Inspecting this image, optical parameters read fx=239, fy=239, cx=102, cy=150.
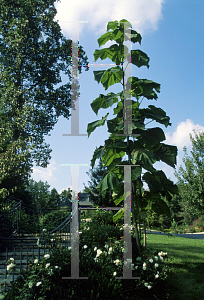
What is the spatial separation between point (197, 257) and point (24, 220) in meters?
6.89

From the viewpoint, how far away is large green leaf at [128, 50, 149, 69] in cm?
464

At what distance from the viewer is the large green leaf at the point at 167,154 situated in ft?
14.7

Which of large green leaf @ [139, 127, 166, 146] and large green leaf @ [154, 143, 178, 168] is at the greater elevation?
large green leaf @ [139, 127, 166, 146]

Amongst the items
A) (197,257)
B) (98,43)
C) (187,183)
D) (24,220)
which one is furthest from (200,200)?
(98,43)

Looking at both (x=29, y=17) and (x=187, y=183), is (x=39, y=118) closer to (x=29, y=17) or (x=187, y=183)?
(x=29, y=17)

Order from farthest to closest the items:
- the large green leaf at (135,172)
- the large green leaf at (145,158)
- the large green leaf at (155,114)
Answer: the large green leaf at (155,114) → the large green leaf at (135,172) → the large green leaf at (145,158)

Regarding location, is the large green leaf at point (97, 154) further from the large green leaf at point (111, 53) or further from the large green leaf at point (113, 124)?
the large green leaf at point (111, 53)

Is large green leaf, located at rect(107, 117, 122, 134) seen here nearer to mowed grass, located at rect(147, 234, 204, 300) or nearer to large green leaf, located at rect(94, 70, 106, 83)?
large green leaf, located at rect(94, 70, 106, 83)

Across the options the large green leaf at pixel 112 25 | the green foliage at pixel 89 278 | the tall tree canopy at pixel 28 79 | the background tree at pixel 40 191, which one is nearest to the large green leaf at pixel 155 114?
the large green leaf at pixel 112 25

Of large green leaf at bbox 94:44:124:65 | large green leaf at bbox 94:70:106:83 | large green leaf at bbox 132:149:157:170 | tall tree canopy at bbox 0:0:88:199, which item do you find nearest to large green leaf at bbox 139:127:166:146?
large green leaf at bbox 132:149:157:170

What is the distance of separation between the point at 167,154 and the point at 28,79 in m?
13.1

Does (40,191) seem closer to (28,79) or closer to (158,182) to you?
(28,79)

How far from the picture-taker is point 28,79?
1526 cm

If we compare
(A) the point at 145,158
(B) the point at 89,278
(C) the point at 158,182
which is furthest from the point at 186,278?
(A) the point at 145,158
